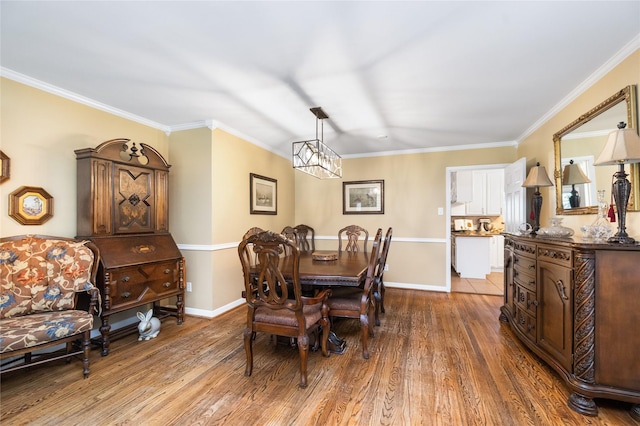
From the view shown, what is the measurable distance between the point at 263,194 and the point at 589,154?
3.75 m

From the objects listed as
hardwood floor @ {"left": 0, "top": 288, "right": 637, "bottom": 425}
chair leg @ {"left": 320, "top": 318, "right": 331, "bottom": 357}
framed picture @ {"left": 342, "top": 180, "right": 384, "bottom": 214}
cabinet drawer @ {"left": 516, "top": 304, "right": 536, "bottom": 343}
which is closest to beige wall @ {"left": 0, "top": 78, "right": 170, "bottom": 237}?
hardwood floor @ {"left": 0, "top": 288, "right": 637, "bottom": 425}

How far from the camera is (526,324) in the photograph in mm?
2457

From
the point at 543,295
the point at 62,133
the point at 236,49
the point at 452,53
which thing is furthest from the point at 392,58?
the point at 62,133

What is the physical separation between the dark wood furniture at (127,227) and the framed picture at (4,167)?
462 mm

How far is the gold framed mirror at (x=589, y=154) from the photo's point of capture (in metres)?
1.93

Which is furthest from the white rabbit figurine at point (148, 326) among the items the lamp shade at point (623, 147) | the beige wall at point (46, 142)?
the lamp shade at point (623, 147)

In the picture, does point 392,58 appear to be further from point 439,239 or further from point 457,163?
point 439,239

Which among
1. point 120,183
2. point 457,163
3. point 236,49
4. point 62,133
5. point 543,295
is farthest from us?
point 457,163

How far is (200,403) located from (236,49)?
2350 mm

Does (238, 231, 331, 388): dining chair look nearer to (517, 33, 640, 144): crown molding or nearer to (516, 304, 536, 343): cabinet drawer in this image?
(516, 304, 536, 343): cabinet drawer

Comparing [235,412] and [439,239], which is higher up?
[439,239]

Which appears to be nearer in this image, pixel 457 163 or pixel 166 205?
pixel 166 205

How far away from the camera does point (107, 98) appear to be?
108 inches

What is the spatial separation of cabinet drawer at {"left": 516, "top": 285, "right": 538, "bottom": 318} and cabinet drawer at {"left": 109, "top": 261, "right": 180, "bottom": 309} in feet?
11.2
